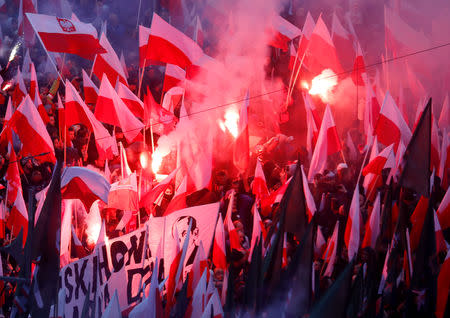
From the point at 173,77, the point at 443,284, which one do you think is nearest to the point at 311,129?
the point at 173,77

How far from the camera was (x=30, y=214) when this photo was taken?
4344 mm

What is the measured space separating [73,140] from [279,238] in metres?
4.27

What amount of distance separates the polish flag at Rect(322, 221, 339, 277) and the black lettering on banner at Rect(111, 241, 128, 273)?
67.9 inches

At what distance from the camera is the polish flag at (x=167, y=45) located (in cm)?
768

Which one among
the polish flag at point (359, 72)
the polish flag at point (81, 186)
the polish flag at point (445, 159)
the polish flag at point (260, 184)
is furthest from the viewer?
the polish flag at point (359, 72)

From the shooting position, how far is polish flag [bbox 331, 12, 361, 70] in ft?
28.2

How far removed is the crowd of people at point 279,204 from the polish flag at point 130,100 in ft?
1.11

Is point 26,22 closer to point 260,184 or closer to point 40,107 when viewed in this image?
point 40,107

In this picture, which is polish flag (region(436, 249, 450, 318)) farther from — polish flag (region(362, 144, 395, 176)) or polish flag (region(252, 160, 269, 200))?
polish flag (region(252, 160, 269, 200))

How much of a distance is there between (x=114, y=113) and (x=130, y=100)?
0.74 metres

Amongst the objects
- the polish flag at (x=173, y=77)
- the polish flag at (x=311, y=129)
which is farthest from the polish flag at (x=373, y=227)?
the polish flag at (x=173, y=77)

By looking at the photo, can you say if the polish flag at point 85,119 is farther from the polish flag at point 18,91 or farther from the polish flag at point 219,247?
the polish flag at point 219,247

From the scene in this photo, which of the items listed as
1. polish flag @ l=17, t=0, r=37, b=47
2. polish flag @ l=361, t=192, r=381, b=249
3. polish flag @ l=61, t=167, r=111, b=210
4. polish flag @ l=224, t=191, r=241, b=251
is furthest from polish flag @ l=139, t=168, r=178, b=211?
polish flag @ l=17, t=0, r=37, b=47

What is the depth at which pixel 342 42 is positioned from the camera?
8.71 meters
